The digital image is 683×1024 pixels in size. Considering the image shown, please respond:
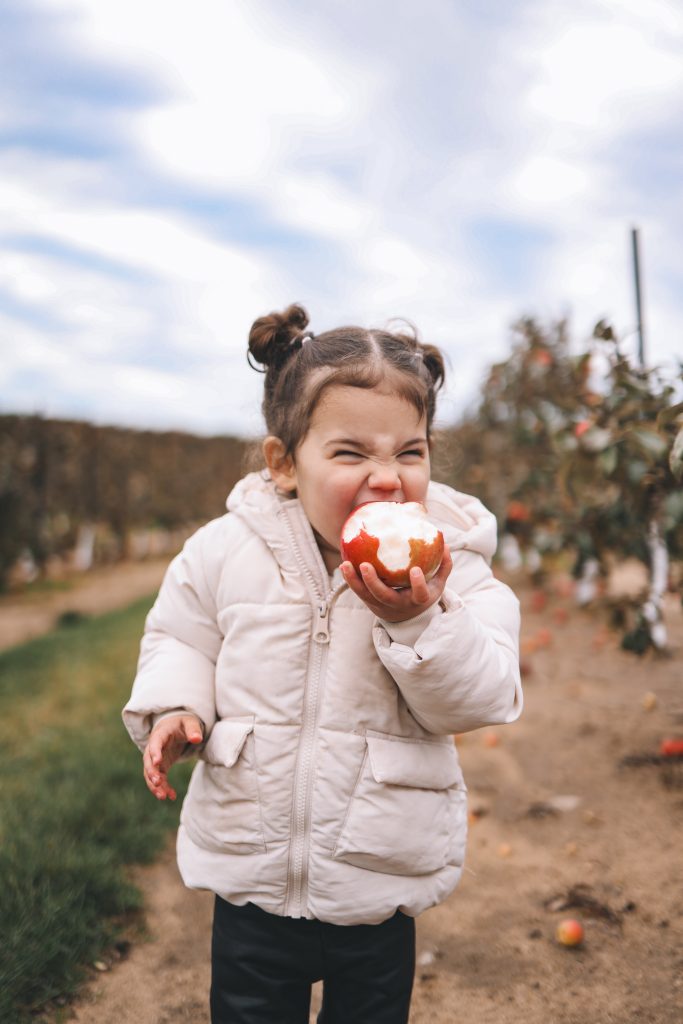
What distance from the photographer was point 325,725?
1.66 m

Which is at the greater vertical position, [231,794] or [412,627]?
[412,627]

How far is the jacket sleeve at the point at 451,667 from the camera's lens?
4.92 ft

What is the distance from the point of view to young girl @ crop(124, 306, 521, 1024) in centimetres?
164

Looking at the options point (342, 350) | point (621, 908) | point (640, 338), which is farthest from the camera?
point (640, 338)

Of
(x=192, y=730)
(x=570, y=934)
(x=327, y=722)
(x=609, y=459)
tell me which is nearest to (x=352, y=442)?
(x=327, y=722)

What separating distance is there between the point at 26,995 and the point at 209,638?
1.09m

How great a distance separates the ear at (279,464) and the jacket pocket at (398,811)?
1.91 ft

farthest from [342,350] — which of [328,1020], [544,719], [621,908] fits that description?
[544,719]

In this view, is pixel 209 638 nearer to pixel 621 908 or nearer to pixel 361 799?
pixel 361 799

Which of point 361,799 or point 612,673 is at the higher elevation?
point 361,799

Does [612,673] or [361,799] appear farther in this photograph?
[612,673]

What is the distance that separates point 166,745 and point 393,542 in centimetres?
64

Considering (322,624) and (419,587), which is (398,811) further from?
(419,587)

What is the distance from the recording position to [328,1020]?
1803 millimetres
